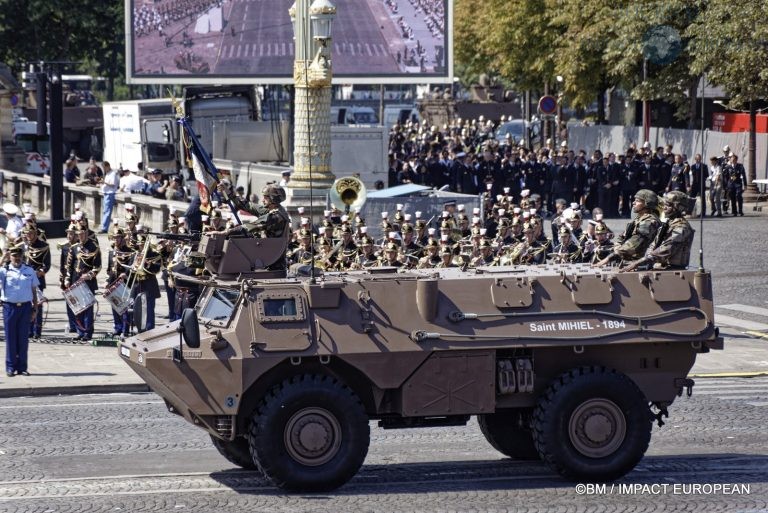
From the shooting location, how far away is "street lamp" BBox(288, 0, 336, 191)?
1287 inches

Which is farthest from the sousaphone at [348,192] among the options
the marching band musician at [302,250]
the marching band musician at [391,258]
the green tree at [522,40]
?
the green tree at [522,40]

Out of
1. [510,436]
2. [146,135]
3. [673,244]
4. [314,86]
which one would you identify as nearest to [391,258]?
[510,436]

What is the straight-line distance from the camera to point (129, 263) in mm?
24312

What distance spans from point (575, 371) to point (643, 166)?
27533 millimetres

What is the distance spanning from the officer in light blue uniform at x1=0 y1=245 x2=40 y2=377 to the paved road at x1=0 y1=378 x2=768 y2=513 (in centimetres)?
224

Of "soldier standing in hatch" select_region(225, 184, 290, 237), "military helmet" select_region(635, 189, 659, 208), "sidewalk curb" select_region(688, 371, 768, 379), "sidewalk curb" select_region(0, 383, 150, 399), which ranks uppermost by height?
"military helmet" select_region(635, 189, 659, 208)

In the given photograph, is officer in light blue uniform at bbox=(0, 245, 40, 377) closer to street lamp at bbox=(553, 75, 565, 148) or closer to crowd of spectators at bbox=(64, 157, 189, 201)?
crowd of spectators at bbox=(64, 157, 189, 201)

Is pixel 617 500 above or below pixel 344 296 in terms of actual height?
below

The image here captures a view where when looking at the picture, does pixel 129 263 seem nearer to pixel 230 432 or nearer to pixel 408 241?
pixel 408 241

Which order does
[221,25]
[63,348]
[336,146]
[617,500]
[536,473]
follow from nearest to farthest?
1. [617,500]
2. [536,473]
3. [63,348]
4. [336,146]
5. [221,25]

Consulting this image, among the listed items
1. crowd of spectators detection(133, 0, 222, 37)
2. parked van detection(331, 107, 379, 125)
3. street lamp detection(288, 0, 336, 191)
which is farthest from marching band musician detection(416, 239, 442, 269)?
parked van detection(331, 107, 379, 125)

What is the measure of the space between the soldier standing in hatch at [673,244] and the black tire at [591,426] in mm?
1397

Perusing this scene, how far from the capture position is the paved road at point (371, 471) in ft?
44.5

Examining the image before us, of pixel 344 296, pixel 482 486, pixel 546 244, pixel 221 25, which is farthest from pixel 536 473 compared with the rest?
pixel 221 25
